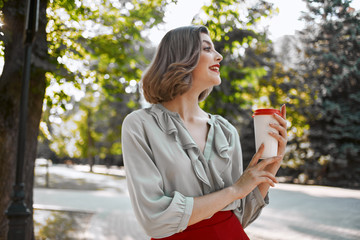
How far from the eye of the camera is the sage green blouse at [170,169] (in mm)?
1408

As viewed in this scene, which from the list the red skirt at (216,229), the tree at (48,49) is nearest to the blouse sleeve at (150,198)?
the red skirt at (216,229)

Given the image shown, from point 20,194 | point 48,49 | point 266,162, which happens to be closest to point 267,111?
point 266,162

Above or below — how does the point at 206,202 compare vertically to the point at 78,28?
below

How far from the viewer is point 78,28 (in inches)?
206

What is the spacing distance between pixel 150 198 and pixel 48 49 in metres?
3.59

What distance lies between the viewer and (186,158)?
156 centimetres

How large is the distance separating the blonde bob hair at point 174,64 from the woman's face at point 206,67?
36 mm

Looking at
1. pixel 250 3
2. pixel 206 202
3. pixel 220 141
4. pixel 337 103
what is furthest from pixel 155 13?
pixel 337 103

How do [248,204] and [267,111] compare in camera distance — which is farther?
[248,204]

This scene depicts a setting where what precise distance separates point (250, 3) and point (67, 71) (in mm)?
2728

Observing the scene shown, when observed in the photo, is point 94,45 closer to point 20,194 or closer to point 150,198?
point 20,194

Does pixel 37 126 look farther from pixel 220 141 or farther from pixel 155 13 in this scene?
pixel 220 141

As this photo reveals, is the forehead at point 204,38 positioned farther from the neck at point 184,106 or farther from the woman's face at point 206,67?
the neck at point 184,106

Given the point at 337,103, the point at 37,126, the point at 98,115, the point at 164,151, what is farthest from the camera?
the point at 98,115
